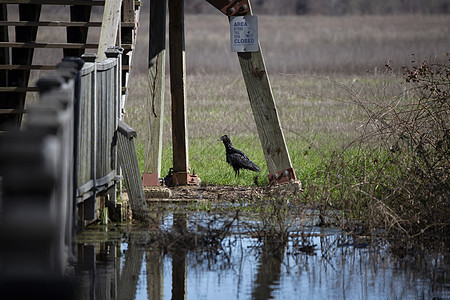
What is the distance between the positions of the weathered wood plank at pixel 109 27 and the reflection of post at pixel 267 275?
328 cm

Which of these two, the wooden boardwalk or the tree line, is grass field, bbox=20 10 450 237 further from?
the wooden boardwalk

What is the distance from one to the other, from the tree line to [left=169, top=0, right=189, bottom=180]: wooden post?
36.5m

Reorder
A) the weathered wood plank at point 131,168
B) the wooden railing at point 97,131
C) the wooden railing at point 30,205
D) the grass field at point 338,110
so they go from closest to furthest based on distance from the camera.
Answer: the wooden railing at point 30,205 < the wooden railing at point 97,131 < the grass field at point 338,110 < the weathered wood plank at point 131,168

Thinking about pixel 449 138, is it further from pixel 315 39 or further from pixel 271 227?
pixel 315 39

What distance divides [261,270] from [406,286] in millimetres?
1161

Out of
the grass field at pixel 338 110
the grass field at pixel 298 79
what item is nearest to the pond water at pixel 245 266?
the grass field at pixel 338 110

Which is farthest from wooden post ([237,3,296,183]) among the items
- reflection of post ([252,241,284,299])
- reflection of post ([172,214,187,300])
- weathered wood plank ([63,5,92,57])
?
weathered wood plank ([63,5,92,57])

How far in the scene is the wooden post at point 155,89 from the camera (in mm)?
10195

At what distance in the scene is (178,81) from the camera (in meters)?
11.1

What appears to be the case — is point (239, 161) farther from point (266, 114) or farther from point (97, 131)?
point (97, 131)

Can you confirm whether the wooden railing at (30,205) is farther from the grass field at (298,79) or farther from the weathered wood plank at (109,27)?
the weathered wood plank at (109,27)

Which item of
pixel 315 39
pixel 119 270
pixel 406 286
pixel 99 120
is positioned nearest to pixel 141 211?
pixel 99 120

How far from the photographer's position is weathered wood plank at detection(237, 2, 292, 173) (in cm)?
1004

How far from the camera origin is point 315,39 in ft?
129
